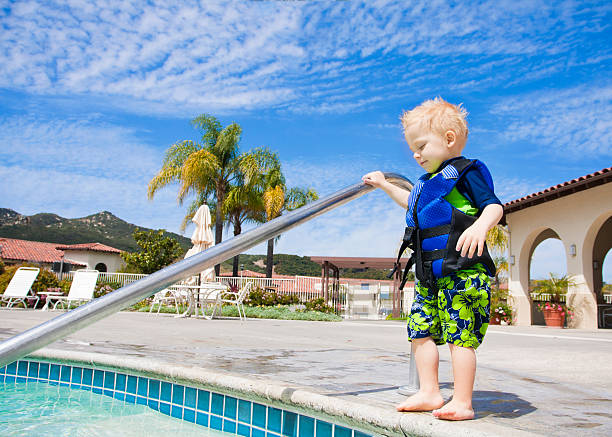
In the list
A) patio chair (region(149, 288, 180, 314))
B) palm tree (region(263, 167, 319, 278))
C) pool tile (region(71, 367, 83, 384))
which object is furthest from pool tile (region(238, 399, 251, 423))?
palm tree (region(263, 167, 319, 278))

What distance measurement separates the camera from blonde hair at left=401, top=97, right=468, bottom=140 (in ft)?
6.07

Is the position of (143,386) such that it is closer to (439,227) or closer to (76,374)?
(76,374)

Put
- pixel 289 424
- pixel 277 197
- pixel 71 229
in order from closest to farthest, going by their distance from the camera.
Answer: pixel 289 424 < pixel 277 197 < pixel 71 229

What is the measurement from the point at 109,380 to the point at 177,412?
0.72 meters

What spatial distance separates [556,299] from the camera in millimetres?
12672

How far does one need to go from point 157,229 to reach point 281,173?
10868mm

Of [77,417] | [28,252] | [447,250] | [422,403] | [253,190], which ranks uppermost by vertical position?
[253,190]

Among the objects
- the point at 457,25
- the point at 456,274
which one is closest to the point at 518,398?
the point at 456,274

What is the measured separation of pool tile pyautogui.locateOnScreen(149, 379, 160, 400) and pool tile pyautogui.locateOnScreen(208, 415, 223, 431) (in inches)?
20.3

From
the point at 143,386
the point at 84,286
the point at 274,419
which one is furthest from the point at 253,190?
the point at 274,419

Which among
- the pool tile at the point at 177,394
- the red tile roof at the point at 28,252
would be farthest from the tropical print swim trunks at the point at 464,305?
the red tile roof at the point at 28,252

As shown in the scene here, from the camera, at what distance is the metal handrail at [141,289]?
1195 mm

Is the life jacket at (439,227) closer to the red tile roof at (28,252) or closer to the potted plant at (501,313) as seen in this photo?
the potted plant at (501,313)

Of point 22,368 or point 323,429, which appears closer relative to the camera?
point 323,429
